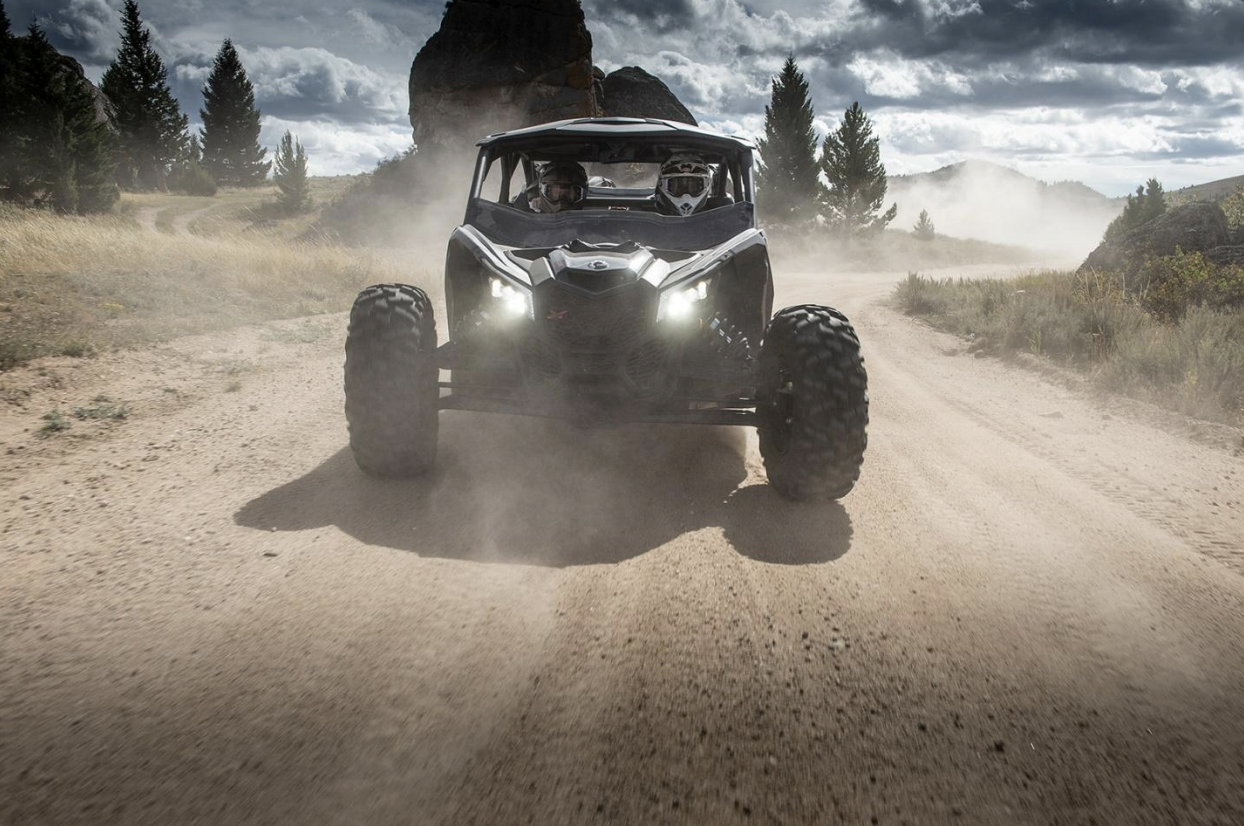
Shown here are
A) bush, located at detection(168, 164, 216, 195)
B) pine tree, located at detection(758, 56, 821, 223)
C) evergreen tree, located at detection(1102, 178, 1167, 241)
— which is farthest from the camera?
bush, located at detection(168, 164, 216, 195)

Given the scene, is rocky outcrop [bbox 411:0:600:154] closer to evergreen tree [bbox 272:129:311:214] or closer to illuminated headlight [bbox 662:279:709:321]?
evergreen tree [bbox 272:129:311:214]

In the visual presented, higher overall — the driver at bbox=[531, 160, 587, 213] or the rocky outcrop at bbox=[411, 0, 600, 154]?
the rocky outcrop at bbox=[411, 0, 600, 154]

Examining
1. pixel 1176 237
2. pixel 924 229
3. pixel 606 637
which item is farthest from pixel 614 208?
pixel 924 229

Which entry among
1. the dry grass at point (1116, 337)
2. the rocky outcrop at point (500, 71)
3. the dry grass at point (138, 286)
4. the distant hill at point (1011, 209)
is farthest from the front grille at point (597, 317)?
the distant hill at point (1011, 209)

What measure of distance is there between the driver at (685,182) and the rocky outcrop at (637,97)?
34894mm

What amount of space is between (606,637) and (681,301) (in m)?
1.87

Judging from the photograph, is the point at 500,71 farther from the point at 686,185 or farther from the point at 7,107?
the point at 686,185

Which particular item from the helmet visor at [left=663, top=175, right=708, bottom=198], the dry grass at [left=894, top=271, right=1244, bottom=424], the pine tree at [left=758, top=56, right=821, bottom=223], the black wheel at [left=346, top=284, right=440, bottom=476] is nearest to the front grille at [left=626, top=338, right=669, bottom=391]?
the black wheel at [left=346, top=284, right=440, bottom=476]

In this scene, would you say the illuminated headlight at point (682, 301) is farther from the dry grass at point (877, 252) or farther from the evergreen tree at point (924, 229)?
the evergreen tree at point (924, 229)

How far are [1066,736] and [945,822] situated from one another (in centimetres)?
62

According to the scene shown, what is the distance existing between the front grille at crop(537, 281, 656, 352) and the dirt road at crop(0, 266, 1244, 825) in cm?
92

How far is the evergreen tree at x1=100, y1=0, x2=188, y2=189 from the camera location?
161 feet

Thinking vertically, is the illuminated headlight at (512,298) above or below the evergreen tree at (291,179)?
below

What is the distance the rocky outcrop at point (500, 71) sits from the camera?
31969 millimetres
